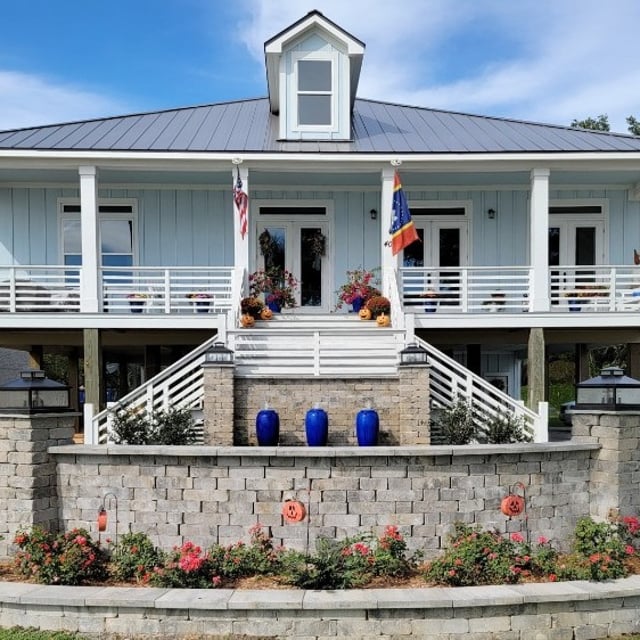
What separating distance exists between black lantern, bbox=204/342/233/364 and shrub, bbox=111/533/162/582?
8.68ft

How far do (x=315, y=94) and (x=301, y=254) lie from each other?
3.45 metres

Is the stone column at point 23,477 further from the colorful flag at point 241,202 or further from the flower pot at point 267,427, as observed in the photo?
the colorful flag at point 241,202

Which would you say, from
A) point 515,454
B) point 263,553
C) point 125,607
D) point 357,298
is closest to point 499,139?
point 357,298

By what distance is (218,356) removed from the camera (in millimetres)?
9250

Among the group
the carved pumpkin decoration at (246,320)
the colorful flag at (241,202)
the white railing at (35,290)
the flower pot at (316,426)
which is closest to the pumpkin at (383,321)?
the carved pumpkin decoration at (246,320)

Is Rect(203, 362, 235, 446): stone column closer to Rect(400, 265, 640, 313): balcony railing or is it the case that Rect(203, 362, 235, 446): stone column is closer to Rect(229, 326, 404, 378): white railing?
Rect(229, 326, 404, 378): white railing

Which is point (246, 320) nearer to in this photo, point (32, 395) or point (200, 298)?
point (200, 298)

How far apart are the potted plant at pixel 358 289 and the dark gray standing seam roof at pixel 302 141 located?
2599 millimetres

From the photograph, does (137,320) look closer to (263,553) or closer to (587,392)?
(263,553)

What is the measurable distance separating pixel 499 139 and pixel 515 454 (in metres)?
8.13

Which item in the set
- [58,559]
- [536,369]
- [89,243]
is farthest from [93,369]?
[536,369]

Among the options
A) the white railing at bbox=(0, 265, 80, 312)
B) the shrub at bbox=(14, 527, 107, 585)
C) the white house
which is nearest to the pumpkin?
the white house

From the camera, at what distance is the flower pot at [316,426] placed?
874cm

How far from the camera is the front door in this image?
14.1 metres
